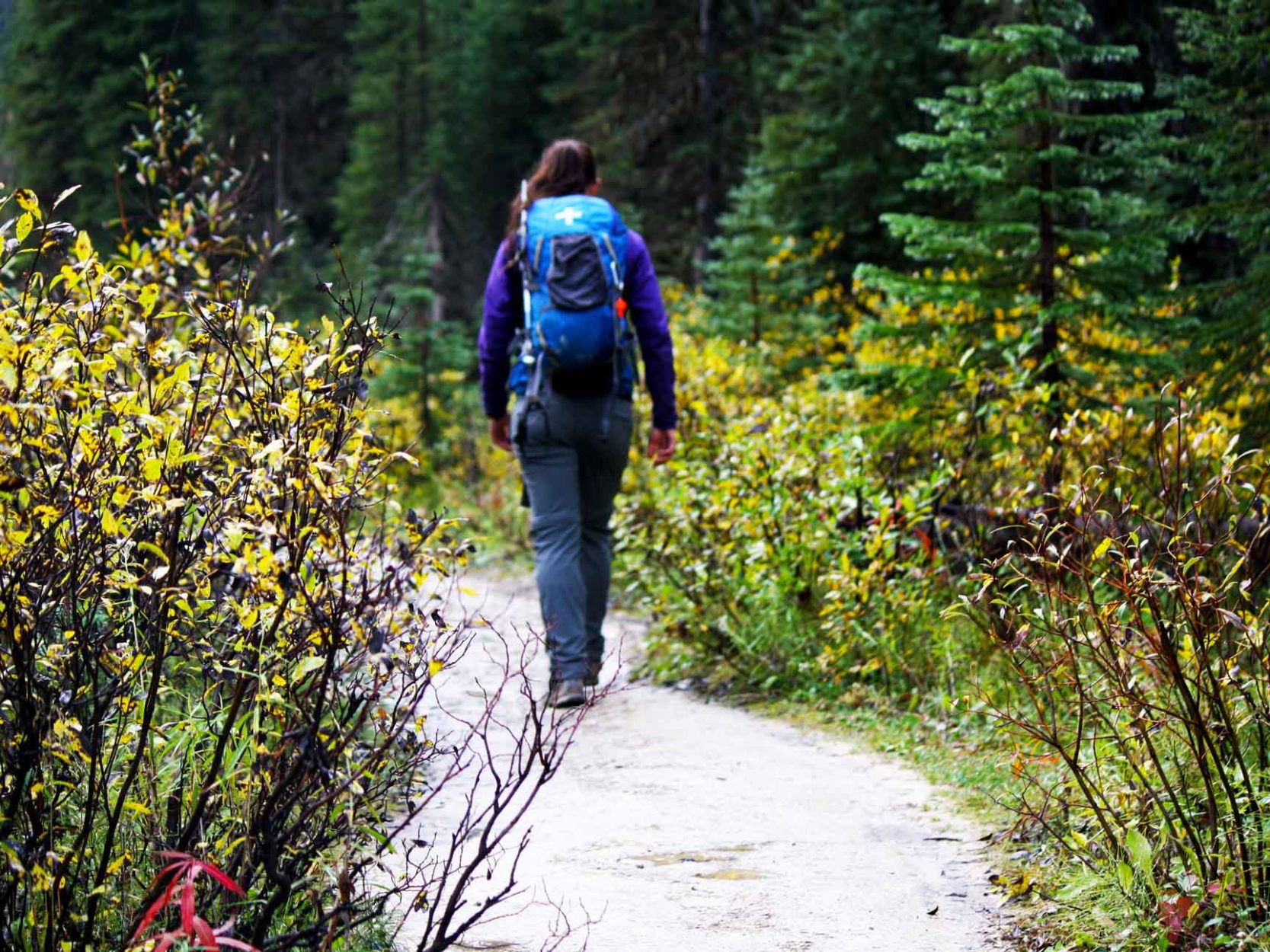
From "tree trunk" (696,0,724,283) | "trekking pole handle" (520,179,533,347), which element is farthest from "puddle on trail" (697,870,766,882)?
"tree trunk" (696,0,724,283)

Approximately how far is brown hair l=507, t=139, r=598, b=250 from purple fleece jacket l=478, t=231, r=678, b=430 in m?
0.27

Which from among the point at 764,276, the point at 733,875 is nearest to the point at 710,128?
the point at 764,276

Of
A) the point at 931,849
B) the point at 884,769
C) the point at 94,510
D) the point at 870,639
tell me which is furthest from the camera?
the point at 870,639

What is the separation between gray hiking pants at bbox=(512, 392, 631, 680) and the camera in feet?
18.8

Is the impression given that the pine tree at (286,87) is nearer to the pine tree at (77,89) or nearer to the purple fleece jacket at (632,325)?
the pine tree at (77,89)

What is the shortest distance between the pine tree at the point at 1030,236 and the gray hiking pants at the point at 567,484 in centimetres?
147

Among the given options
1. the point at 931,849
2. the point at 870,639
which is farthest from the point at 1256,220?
the point at 931,849

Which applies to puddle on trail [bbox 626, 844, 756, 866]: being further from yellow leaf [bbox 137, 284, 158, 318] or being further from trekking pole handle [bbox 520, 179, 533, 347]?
trekking pole handle [bbox 520, 179, 533, 347]

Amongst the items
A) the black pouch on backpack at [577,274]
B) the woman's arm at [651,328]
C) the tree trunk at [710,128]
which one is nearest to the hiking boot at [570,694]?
the woman's arm at [651,328]

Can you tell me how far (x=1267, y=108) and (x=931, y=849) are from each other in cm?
380

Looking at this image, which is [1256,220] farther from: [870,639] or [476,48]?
[476,48]

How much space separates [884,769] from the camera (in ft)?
15.2

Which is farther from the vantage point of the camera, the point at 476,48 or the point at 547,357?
the point at 476,48

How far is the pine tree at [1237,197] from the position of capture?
5555 millimetres
